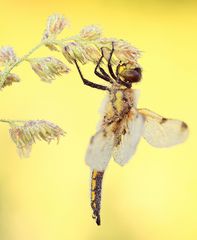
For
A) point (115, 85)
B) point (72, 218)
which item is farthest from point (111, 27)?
point (115, 85)

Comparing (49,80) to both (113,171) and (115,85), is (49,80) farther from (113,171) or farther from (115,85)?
(113,171)

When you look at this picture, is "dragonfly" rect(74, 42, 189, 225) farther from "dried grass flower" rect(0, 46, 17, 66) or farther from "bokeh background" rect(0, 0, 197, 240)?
"bokeh background" rect(0, 0, 197, 240)

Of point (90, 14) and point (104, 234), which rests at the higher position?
point (90, 14)

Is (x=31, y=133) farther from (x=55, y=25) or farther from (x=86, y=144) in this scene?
(x=86, y=144)

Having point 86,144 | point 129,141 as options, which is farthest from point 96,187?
point 86,144

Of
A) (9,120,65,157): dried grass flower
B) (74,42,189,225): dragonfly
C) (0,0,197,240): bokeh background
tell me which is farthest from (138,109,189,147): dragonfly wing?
(0,0,197,240): bokeh background
